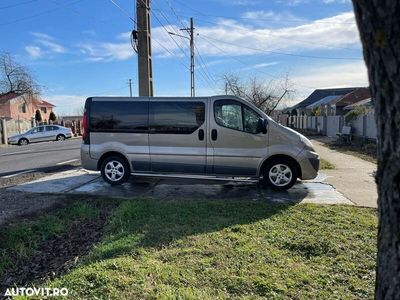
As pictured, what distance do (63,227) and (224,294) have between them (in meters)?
3.27

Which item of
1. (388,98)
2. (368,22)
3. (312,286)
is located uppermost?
(368,22)

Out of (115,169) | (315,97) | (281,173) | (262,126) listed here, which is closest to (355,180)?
(281,173)

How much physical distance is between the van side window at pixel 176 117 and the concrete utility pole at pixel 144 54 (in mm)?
5248

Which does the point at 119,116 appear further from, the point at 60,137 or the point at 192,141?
the point at 60,137

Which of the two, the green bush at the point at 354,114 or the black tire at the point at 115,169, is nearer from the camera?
the black tire at the point at 115,169

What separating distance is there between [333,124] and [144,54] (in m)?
19.9

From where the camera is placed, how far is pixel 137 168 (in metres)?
8.70

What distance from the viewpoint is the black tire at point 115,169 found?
8773mm

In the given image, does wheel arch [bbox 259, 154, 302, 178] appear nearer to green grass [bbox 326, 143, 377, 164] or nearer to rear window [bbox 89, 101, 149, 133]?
rear window [bbox 89, 101, 149, 133]

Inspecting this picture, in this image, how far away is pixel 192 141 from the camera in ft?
27.4

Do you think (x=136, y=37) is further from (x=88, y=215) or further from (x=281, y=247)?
(x=281, y=247)

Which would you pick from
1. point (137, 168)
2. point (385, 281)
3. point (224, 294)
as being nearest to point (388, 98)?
point (385, 281)

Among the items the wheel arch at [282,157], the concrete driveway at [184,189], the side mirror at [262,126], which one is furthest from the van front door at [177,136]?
the wheel arch at [282,157]

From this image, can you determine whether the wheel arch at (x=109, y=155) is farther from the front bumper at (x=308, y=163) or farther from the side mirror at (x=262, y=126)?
the front bumper at (x=308, y=163)
